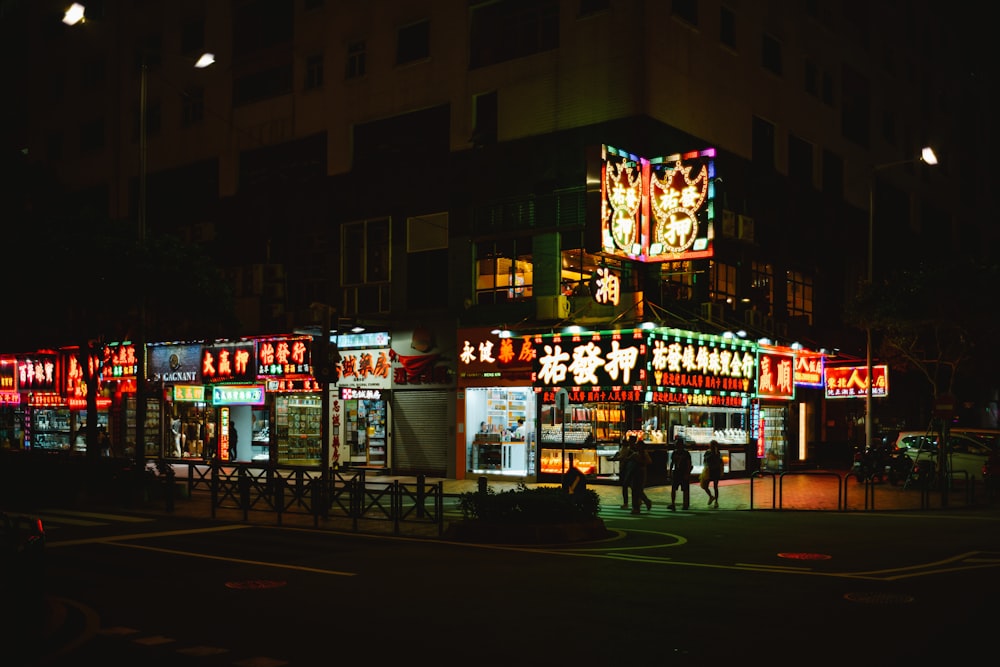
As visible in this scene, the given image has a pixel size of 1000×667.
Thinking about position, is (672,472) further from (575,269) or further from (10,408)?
(10,408)

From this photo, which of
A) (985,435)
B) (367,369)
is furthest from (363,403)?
(985,435)

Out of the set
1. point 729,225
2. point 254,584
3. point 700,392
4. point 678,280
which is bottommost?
point 254,584

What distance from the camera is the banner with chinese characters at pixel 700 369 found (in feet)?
92.4

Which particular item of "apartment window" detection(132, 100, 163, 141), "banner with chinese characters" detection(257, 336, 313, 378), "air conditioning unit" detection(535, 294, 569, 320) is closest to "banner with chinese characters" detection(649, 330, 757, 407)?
"air conditioning unit" detection(535, 294, 569, 320)

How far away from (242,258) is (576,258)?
15981 millimetres

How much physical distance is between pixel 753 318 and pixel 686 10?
10.4m

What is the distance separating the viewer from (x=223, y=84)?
41.6m

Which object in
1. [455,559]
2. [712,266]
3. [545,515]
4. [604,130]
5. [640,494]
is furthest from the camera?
[712,266]

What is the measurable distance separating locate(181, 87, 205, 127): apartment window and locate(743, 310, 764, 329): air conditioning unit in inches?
973

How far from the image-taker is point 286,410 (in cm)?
3797

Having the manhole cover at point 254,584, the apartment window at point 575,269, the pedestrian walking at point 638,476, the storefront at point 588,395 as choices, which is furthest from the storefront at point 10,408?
the manhole cover at point 254,584

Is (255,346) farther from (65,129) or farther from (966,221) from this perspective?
(966,221)

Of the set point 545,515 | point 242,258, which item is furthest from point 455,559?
point 242,258

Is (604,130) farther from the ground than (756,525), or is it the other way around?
(604,130)
